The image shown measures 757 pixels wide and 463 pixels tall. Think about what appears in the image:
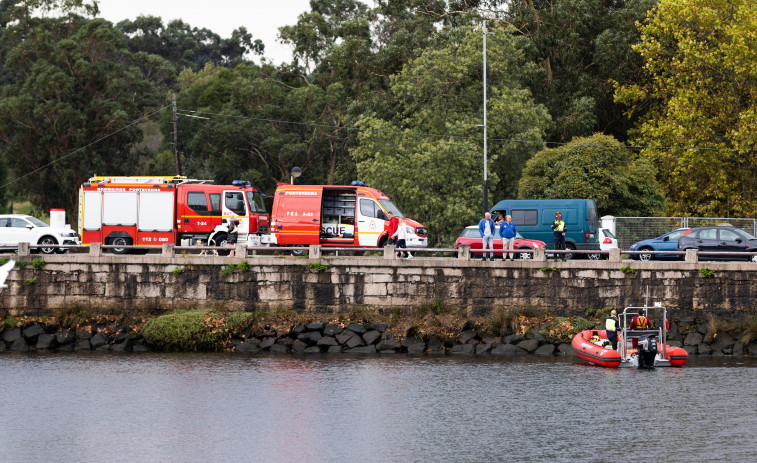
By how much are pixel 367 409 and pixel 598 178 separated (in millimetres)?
23153

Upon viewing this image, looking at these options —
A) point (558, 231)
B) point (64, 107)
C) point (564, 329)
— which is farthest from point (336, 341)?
point (64, 107)

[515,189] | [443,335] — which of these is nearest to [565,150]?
[515,189]

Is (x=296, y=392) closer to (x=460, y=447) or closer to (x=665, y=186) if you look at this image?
(x=460, y=447)

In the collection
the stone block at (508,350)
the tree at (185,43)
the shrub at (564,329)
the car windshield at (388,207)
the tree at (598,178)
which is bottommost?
the stone block at (508,350)

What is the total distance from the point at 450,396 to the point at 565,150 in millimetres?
21708

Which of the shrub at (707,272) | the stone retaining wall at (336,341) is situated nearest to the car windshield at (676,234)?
the shrub at (707,272)

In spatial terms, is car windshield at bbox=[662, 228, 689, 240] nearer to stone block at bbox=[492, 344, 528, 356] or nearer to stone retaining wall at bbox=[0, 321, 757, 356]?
stone retaining wall at bbox=[0, 321, 757, 356]

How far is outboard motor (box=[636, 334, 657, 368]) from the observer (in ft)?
88.7

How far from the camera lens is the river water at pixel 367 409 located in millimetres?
19609

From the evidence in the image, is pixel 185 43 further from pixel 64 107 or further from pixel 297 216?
pixel 297 216

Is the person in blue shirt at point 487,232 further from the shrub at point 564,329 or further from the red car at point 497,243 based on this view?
the shrub at point 564,329

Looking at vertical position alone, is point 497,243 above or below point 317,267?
above

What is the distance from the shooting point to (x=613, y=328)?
91.0ft

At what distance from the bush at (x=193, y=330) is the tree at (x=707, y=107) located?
24.4 meters
